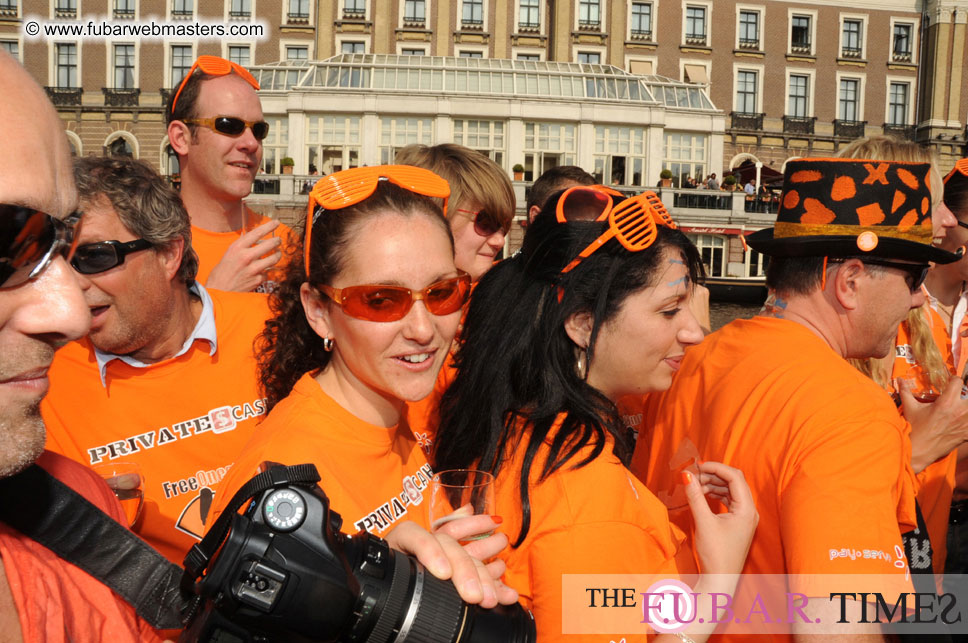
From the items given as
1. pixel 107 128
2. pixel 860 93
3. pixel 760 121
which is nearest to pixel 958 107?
pixel 860 93

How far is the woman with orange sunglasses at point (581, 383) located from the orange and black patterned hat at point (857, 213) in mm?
330

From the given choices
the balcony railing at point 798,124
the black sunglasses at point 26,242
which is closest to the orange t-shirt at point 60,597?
the black sunglasses at point 26,242

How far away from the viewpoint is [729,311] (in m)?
23.2

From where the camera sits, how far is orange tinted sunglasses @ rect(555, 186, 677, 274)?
2.22m

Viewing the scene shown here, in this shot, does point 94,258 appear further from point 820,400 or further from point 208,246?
point 820,400

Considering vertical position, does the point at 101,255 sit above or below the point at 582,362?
above

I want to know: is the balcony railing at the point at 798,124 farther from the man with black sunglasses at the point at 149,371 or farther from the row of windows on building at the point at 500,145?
the man with black sunglasses at the point at 149,371

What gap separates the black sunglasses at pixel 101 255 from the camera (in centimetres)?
240

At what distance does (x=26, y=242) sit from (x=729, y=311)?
2341cm

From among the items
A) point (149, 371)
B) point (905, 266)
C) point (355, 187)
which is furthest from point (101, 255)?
point (905, 266)

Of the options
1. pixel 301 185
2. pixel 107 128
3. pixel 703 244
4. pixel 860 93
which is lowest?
pixel 703 244

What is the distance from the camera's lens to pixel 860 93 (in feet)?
124

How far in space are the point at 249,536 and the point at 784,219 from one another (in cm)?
195

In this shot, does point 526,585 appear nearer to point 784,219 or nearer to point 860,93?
point 784,219
